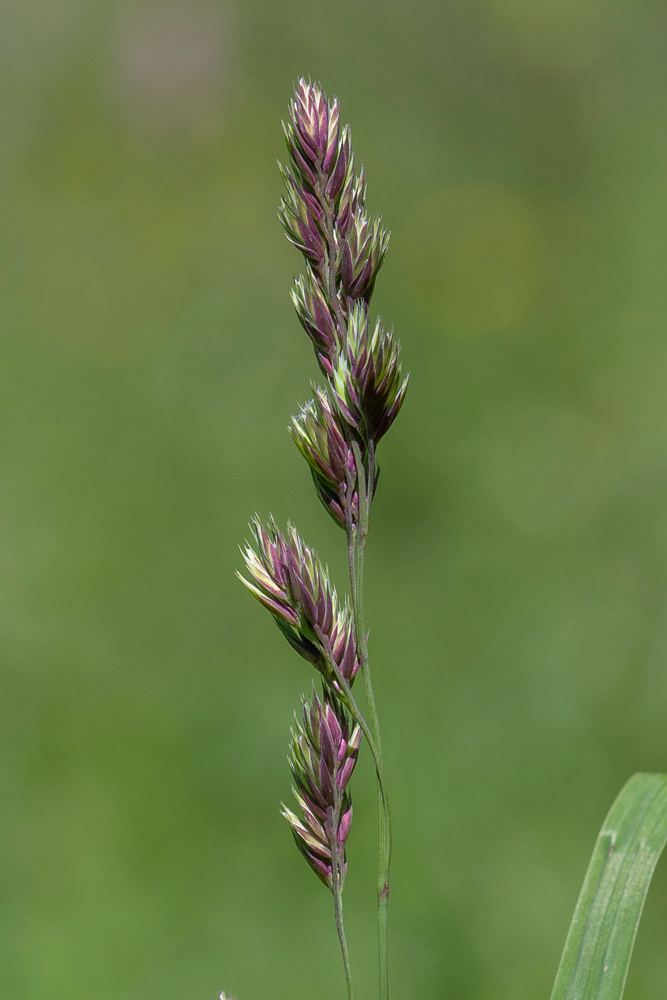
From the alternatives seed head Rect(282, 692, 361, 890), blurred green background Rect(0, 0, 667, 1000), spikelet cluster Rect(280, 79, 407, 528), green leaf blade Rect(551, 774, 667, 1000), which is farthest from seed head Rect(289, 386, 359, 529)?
blurred green background Rect(0, 0, 667, 1000)

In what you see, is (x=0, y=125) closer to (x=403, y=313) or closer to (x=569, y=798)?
(x=403, y=313)

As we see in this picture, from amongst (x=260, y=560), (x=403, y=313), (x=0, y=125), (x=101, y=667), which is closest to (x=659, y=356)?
(x=403, y=313)

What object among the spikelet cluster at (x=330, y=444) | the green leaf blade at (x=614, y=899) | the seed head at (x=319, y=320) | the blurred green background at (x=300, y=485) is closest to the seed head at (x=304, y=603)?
the spikelet cluster at (x=330, y=444)

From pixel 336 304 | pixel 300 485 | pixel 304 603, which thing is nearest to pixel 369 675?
pixel 304 603

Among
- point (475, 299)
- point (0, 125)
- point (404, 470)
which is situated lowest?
point (404, 470)

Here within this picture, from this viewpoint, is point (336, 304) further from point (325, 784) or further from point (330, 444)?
point (325, 784)
